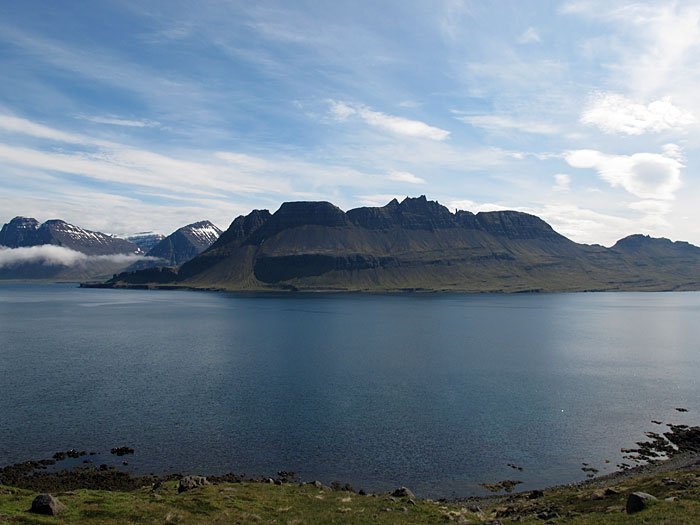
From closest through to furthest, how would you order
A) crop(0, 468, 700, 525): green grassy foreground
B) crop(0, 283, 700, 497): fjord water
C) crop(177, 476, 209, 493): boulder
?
crop(0, 468, 700, 525): green grassy foreground
crop(177, 476, 209, 493): boulder
crop(0, 283, 700, 497): fjord water

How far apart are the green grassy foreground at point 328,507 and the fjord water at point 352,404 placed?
10.5 metres

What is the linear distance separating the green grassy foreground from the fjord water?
10.5m

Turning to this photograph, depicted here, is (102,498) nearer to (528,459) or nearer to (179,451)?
(179,451)

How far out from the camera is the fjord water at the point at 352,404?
5494 centimetres

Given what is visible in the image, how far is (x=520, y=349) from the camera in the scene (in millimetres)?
136250

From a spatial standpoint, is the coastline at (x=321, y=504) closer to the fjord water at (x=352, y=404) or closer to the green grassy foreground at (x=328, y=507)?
the green grassy foreground at (x=328, y=507)

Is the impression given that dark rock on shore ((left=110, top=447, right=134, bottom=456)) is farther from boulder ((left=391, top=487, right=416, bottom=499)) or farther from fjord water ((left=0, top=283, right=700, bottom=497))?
boulder ((left=391, top=487, right=416, bottom=499))

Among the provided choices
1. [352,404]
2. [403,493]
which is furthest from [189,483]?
[352,404]

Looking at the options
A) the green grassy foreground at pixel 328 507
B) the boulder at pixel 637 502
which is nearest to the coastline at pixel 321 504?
the green grassy foreground at pixel 328 507

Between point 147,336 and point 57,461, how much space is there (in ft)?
359


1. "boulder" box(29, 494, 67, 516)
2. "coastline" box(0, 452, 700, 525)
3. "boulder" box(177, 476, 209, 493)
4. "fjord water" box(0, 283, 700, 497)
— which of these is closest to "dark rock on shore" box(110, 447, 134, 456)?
"fjord water" box(0, 283, 700, 497)

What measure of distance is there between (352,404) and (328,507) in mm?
39543

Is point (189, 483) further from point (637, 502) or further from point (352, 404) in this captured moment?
point (352, 404)

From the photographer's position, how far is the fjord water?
54.9m
